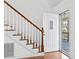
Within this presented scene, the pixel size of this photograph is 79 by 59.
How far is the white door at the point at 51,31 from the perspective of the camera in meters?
6.66

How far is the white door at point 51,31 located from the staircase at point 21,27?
72cm

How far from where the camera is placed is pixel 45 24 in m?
6.67

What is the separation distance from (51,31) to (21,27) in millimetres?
1911

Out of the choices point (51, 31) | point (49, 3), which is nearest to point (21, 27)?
point (51, 31)

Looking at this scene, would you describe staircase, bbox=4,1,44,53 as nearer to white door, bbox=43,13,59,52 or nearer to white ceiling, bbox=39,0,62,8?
white door, bbox=43,13,59,52

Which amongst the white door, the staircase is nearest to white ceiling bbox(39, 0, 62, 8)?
the white door

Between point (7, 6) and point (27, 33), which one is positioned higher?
point (7, 6)

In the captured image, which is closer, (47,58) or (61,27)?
(47,58)

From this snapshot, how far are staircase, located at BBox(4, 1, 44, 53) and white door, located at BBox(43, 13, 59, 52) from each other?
721 millimetres
